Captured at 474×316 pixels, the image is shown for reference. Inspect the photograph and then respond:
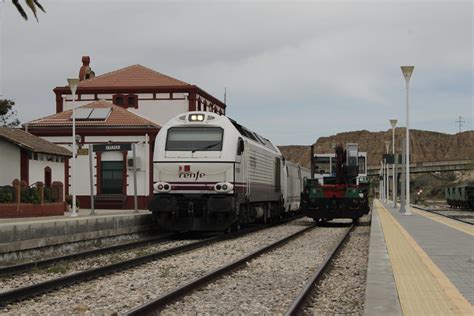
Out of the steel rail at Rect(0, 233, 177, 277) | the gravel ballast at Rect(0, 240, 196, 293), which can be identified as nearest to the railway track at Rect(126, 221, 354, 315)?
the gravel ballast at Rect(0, 240, 196, 293)

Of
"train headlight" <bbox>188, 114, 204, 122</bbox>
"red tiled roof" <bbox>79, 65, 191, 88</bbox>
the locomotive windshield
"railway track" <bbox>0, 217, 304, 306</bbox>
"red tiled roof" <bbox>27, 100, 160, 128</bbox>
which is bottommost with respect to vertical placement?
"railway track" <bbox>0, 217, 304, 306</bbox>

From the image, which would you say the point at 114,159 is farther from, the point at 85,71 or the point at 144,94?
the point at 85,71

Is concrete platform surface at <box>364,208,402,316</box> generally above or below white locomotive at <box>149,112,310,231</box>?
below

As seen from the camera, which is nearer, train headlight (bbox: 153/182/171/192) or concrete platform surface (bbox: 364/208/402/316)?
concrete platform surface (bbox: 364/208/402/316)

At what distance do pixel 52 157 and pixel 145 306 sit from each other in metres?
28.3

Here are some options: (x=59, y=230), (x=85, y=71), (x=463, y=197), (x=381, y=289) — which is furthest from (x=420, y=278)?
(x=463, y=197)

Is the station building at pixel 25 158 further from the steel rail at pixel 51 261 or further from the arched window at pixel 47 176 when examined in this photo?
the steel rail at pixel 51 261

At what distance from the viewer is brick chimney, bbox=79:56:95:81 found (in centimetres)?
5456

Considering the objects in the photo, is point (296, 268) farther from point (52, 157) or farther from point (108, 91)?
point (108, 91)

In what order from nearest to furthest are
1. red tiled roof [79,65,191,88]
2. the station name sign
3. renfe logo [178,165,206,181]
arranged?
renfe logo [178,165,206,181] → the station name sign → red tiled roof [79,65,191,88]

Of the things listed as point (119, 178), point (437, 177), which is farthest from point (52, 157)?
point (437, 177)

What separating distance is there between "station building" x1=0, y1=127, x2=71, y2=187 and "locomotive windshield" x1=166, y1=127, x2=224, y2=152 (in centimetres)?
1187

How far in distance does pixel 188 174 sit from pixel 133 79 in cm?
2986

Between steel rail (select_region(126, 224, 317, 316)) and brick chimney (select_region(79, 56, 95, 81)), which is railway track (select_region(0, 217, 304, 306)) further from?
brick chimney (select_region(79, 56, 95, 81))
